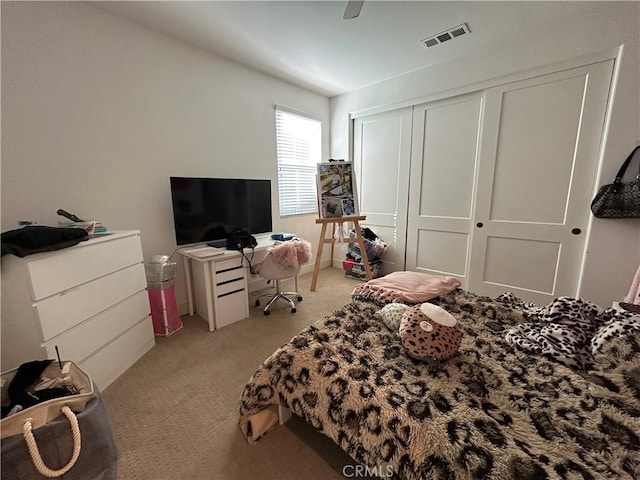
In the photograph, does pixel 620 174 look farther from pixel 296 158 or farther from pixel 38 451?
pixel 38 451

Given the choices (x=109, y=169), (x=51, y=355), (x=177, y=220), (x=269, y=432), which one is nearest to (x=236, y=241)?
(x=177, y=220)

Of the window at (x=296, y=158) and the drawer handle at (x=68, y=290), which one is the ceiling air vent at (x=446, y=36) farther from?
the drawer handle at (x=68, y=290)

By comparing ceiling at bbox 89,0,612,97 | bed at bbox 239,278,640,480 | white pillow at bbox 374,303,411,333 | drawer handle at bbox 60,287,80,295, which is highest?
ceiling at bbox 89,0,612,97

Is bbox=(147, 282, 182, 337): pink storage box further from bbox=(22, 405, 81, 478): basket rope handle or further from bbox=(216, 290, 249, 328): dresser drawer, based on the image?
bbox=(22, 405, 81, 478): basket rope handle

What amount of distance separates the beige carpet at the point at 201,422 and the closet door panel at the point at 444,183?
7.25 ft

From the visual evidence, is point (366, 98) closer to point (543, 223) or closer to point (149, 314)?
point (543, 223)

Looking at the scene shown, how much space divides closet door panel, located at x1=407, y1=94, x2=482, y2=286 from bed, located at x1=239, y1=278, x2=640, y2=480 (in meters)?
1.83

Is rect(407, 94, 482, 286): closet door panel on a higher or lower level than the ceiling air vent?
lower

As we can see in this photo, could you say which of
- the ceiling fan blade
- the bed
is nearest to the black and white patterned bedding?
the bed

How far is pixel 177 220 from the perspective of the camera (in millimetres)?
2406

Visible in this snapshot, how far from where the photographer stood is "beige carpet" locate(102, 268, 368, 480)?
1192 millimetres

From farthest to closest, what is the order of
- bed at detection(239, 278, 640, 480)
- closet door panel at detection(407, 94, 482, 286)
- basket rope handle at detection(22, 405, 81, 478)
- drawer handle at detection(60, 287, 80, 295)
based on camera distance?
closet door panel at detection(407, 94, 482, 286) → drawer handle at detection(60, 287, 80, 295) → basket rope handle at detection(22, 405, 81, 478) → bed at detection(239, 278, 640, 480)

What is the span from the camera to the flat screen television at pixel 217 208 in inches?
95.4

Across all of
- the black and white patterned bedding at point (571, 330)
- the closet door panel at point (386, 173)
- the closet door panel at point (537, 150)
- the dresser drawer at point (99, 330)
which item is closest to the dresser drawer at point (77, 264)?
the dresser drawer at point (99, 330)
